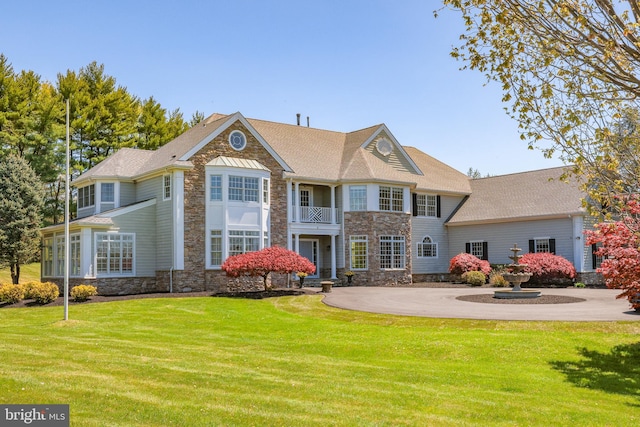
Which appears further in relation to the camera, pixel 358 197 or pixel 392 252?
pixel 392 252

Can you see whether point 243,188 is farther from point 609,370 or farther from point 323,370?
point 609,370

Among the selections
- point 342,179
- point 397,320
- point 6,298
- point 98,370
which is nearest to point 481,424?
point 98,370

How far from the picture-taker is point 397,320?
1738 cm

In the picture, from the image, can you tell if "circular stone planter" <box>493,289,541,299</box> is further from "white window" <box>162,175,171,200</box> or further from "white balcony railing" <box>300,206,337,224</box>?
"white window" <box>162,175,171,200</box>

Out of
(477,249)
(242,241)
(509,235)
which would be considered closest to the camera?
(242,241)

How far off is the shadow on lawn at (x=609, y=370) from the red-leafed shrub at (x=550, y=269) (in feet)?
58.6

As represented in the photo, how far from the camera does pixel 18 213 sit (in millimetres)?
33469

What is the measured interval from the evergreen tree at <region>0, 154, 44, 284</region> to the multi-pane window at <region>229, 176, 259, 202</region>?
13026 millimetres

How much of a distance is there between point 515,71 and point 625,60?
4.60 ft

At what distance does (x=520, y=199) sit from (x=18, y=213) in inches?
1124

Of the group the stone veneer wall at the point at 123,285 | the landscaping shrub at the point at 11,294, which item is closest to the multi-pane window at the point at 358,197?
the stone veneer wall at the point at 123,285

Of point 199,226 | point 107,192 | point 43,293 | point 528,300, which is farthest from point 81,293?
point 528,300

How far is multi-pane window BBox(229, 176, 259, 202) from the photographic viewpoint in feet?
94.1

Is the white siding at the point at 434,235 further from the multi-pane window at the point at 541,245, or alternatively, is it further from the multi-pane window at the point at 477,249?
the multi-pane window at the point at 541,245
